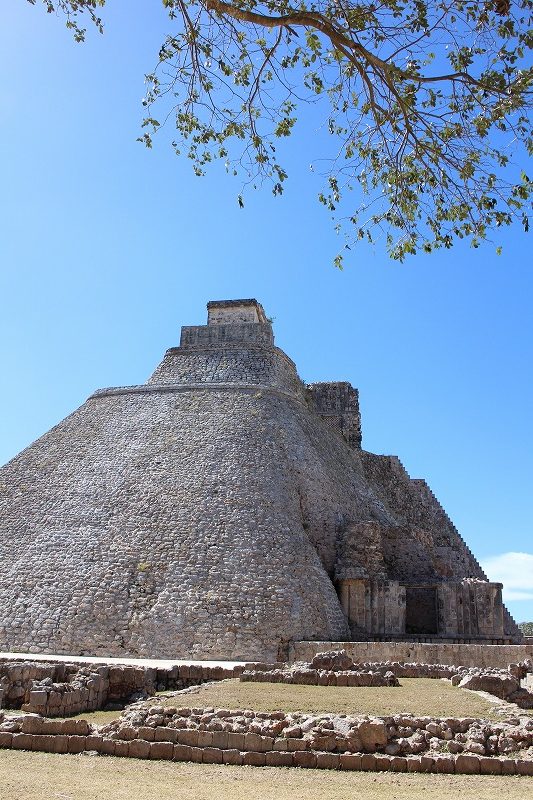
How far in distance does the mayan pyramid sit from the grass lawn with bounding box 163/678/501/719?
500 cm

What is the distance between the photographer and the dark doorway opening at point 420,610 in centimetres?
2511

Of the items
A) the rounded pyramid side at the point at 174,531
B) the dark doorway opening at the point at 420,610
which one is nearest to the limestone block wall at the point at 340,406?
the rounded pyramid side at the point at 174,531

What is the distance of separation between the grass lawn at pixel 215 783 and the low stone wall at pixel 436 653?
9.71 metres

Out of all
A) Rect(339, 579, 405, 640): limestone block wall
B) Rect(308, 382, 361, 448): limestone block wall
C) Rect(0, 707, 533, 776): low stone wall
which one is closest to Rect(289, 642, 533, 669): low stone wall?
Rect(339, 579, 405, 640): limestone block wall

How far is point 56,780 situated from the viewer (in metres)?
7.37

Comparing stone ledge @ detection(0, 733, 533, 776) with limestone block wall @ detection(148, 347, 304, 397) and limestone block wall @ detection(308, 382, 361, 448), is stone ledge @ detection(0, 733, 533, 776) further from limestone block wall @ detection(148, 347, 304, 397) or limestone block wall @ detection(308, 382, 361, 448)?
limestone block wall @ detection(308, 382, 361, 448)

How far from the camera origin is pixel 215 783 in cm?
730

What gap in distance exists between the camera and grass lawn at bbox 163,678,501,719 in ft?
32.9

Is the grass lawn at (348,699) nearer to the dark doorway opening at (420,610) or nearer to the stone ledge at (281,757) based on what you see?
the stone ledge at (281,757)

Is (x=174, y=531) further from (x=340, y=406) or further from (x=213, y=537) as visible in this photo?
(x=340, y=406)

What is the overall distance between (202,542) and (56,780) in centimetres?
1208

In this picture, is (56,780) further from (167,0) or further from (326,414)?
(326,414)

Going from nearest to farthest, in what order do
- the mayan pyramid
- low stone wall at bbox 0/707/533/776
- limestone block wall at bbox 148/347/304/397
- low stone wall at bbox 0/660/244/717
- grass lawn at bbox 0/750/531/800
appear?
grass lawn at bbox 0/750/531/800 → low stone wall at bbox 0/707/533/776 → low stone wall at bbox 0/660/244/717 → the mayan pyramid → limestone block wall at bbox 148/347/304/397

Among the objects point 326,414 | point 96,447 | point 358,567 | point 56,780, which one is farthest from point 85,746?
point 326,414
